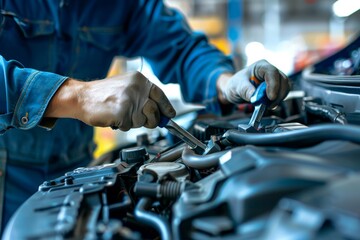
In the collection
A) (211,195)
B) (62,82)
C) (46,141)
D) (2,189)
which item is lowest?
(2,189)

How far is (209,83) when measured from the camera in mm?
1407

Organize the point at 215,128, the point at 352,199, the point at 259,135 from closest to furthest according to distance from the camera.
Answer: the point at 352,199
the point at 259,135
the point at 215,128

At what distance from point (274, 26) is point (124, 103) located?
7375 millimetres

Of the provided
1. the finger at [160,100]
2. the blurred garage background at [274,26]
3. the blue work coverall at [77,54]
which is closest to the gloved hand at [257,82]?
the blue work coverall at [77,54]

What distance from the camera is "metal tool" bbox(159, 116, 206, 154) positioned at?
2.80ft

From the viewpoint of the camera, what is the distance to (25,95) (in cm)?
88

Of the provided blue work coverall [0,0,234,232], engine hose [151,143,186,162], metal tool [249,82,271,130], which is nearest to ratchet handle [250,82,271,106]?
metal tool [249,82,271,130]

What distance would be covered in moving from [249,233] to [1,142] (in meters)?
1.01

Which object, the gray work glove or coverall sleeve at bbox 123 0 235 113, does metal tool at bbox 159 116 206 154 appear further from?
coverall sleeve at bbox 123 0 235 113

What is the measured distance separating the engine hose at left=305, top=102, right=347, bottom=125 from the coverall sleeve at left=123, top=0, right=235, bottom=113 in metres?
0.50

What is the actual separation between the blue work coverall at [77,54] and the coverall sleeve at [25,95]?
3cm

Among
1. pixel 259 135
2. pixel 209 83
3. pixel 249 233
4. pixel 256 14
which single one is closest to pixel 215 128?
pixel 259 135

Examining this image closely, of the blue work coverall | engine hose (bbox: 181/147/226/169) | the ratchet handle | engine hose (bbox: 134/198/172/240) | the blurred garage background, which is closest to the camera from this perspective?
engine hose (bbox: 134/198/172/240)

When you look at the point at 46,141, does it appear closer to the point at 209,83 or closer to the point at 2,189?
the point at 2,189
